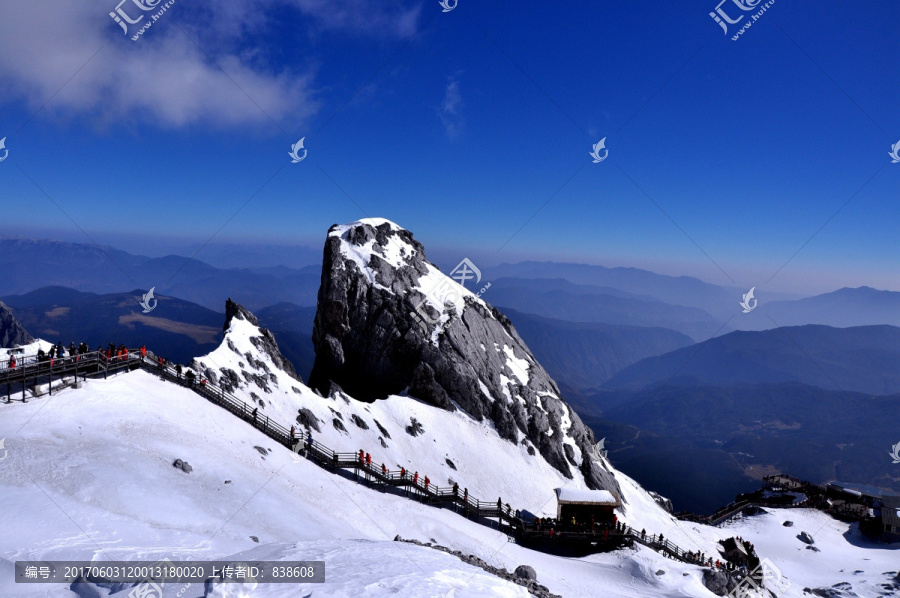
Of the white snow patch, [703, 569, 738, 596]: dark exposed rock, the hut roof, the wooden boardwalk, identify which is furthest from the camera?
Answer: the white snow patch

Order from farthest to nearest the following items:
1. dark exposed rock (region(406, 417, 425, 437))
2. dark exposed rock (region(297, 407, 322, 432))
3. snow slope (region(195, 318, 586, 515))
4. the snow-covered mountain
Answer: dark exposed rock (region(406, 417, 425, 437)) → snow slope (region(195, 318, 586, 515)) → dark exposed rock (region(297, 407, 322, 432)) → the snow-covered mountain

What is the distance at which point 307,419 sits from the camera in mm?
47969

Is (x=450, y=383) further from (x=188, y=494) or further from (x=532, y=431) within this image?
Result: (x=188, y=494)

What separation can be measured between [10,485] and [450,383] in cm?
5128

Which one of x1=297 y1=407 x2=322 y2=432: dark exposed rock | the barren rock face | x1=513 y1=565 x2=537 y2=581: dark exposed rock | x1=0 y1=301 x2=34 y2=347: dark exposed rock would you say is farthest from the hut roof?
x1=0 y1=301 x2=34 y2=347: dark exposed rock

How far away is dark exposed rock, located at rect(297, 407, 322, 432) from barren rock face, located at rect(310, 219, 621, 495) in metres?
15.1

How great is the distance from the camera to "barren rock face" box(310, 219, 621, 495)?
67.7 meters

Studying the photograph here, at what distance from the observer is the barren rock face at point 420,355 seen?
2665 inches

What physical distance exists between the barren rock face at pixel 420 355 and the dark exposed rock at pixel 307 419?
1508 cm

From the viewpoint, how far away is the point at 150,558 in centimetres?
1622

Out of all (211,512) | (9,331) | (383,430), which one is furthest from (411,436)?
(9,331)

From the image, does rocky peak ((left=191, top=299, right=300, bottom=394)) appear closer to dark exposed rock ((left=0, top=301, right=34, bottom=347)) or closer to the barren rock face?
the barren rock face

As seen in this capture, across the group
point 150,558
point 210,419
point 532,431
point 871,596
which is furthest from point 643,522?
point 150,558

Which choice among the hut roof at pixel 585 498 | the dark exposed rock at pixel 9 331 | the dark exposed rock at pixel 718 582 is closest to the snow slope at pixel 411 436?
the hut roof at pixel 585 498
